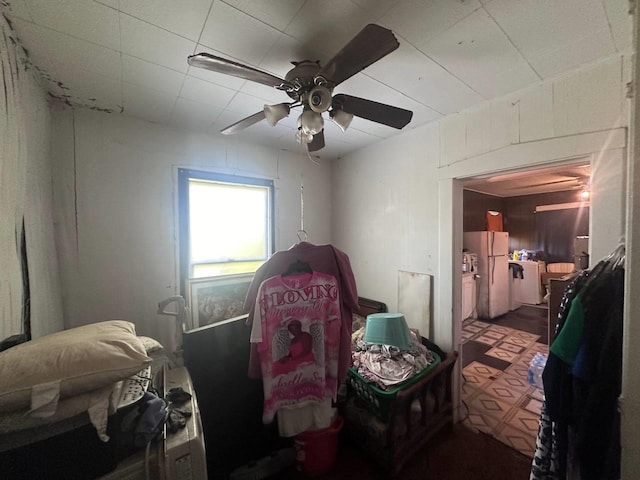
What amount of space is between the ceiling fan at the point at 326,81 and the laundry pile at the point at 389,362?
1.61 metres

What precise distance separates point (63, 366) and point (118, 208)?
61.6 inches

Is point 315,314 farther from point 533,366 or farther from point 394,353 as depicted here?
point 533,366

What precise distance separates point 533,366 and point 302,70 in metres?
3.47

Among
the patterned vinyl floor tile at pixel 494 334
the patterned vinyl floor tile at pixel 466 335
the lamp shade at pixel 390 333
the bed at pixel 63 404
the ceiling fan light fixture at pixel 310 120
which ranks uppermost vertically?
the ceiling fan light fixture at pixel 310 120

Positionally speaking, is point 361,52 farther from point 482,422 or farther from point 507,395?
point 507,395

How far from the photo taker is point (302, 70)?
1.27 metres

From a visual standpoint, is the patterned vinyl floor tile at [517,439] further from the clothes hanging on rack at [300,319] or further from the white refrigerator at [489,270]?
the white refrigerator at [489,270]

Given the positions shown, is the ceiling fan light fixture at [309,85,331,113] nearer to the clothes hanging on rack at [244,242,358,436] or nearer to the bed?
the clothes hanging on rack at [244,242,358,436]

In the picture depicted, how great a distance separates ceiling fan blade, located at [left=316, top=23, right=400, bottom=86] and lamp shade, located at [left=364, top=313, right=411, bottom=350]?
5.27 ft

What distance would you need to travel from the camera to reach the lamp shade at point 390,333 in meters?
1.80

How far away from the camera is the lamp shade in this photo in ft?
5.89

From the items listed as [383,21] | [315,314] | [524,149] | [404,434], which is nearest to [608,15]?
[524,149]

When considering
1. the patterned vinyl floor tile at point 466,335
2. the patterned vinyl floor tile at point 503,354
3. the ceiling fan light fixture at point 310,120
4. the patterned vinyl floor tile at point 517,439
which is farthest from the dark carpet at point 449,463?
the ceiling fan light fixture at point 310,120

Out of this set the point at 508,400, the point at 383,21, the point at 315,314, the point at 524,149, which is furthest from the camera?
the point at 508,400
